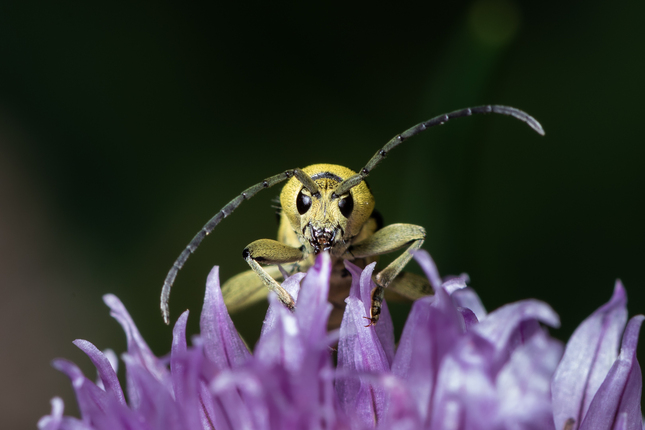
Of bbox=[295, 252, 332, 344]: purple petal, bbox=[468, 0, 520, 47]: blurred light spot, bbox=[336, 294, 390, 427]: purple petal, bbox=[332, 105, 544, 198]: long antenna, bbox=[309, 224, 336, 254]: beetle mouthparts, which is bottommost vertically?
bbox=[336, 294, 390, 427]: purple petal

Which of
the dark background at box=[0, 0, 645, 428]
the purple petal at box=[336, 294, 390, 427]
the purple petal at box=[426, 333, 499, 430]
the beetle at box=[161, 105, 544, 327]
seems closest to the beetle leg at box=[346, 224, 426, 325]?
the beetle at box=[161, 105, 544, 327]

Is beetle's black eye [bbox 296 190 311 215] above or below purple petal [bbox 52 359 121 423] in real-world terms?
above

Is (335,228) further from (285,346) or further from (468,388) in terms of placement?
(468,388)

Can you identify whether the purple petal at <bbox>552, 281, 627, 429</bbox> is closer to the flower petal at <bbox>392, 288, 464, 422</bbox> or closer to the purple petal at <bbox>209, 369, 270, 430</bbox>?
the flower petal at <bbox>392, 288, 464, 422</bbox>

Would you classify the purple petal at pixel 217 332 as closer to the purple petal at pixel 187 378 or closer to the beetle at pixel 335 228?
the purple petal at pixel 187 378

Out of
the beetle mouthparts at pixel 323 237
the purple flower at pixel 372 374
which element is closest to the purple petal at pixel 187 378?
the purple flower at pixel 372 374

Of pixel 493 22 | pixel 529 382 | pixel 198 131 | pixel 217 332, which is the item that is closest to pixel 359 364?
pixel 217 332

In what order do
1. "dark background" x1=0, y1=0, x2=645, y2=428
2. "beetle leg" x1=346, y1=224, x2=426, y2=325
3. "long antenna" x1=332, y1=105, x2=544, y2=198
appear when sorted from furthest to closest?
1. "dark background" x1=0, y1=0, x2=645, y2=428
2. "beetle leg" x1=346, y1=224, x2=426, y2=325
3. "long antenna" x1=332, y1=105, x2=544, y2=198
